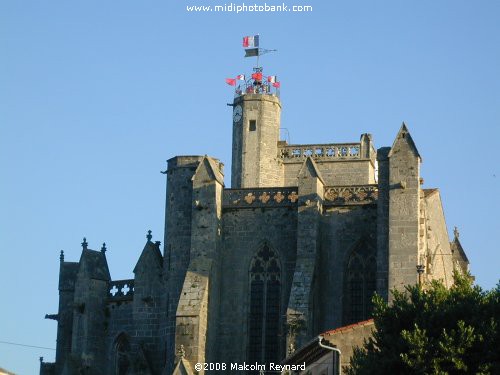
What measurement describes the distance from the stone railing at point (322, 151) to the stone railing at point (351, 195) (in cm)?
750

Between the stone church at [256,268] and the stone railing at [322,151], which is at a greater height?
the stone railing at [322,151]

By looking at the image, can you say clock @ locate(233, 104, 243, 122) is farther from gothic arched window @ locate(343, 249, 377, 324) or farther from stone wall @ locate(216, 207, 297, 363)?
gothic arched window @ locate(343, 249, 377, 324)

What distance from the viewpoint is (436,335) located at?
4178cm

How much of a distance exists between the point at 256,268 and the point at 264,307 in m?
1.42

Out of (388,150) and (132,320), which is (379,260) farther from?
(132,320)

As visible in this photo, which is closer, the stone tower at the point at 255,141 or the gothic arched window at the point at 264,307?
the gothic arched window at the point at 264,307

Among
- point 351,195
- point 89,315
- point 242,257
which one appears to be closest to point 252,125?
point 242,257

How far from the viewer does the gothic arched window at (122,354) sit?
201 ft

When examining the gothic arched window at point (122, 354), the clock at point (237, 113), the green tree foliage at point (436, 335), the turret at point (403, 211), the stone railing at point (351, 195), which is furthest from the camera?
the clock at point (237, 113)

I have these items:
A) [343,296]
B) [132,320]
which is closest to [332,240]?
[343,296]

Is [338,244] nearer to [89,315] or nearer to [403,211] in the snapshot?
[403,211]

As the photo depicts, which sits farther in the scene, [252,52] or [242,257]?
[252,52]

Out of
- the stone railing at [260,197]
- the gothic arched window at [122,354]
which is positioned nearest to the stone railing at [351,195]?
the stone railing at [260,197]

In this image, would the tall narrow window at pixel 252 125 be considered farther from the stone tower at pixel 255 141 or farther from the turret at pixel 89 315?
Result: the turret at pixel 89 315
